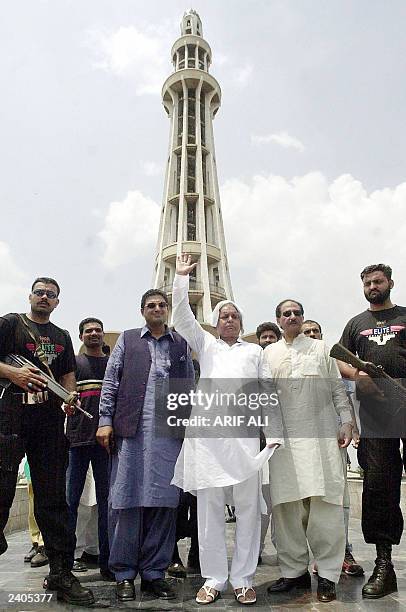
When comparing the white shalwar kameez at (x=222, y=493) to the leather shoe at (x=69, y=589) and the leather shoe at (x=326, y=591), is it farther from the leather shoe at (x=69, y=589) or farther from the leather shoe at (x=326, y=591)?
the leather shoe at (x=69, y=589)

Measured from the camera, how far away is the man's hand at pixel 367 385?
3.28 m

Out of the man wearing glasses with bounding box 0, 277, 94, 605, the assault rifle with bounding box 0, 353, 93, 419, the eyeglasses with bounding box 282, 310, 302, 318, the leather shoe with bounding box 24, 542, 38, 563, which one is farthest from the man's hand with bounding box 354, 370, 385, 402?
the leather shoe with bounding box 24, 542, 38, 563

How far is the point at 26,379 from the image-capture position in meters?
2.89

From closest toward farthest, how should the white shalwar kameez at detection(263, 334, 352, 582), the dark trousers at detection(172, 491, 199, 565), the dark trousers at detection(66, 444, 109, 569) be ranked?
the white shalwar kameez at detection(263, 334, 352, 582) → the dark trousers at detection(66, 444, 109, 569) → the dark trousers at detection(172, 491, 199, 565)

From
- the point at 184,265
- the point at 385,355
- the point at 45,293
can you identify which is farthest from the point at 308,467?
the point at 45,293

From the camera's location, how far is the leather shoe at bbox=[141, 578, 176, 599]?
283 cm

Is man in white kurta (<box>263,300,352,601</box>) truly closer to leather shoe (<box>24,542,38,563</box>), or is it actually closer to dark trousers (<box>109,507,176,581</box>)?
dark trousers (<box>109,507,176,581</box>)

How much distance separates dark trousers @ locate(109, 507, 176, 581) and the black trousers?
296mm

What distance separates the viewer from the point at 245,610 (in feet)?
8.55

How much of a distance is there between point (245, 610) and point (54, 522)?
1217 millimetres

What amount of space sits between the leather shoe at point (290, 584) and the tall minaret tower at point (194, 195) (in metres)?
24.6

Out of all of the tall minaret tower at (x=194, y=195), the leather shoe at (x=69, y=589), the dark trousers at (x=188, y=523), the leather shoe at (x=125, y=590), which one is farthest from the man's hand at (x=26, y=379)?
the tall minaret tower at (x=194, y=195)

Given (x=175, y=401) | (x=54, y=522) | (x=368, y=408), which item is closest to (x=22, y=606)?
(x=54, y=522)

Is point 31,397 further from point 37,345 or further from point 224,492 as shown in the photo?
point 224,492
